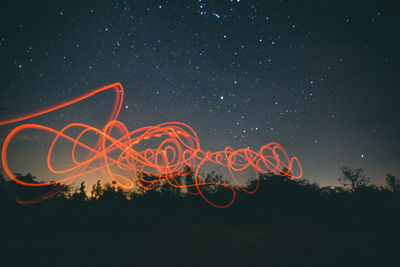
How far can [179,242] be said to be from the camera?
653 centimetres

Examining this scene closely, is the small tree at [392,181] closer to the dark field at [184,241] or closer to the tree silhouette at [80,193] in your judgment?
the dark field at [184,241]

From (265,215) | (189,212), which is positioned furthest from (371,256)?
(189,212)

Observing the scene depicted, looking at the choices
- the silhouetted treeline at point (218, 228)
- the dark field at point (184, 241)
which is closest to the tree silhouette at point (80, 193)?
the silhouetted treeline at point (218, 228)

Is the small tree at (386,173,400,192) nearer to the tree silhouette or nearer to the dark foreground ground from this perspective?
the dark foreground ground

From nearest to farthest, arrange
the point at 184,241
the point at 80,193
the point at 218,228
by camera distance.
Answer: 1. the point at 184,241
2. the point at 218,228
3. the point at 80,193

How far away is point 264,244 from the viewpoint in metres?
6.45

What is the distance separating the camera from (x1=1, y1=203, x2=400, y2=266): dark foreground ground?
4891 millimetres

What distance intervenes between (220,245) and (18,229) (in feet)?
27.0

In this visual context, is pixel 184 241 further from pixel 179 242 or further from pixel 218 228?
pixel 218 228

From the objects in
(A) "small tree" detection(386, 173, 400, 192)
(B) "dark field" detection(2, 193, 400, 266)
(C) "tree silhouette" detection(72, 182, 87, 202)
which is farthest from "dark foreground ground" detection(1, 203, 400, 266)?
(A) "small tree" detection(386, 173, 400, 192)

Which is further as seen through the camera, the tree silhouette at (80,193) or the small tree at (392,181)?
the small tree at (392,181)

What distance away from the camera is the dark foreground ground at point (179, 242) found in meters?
4.89

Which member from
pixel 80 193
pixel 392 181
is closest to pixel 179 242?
pixel 80 193

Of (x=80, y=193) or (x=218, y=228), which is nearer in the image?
(x=218, y=228)
